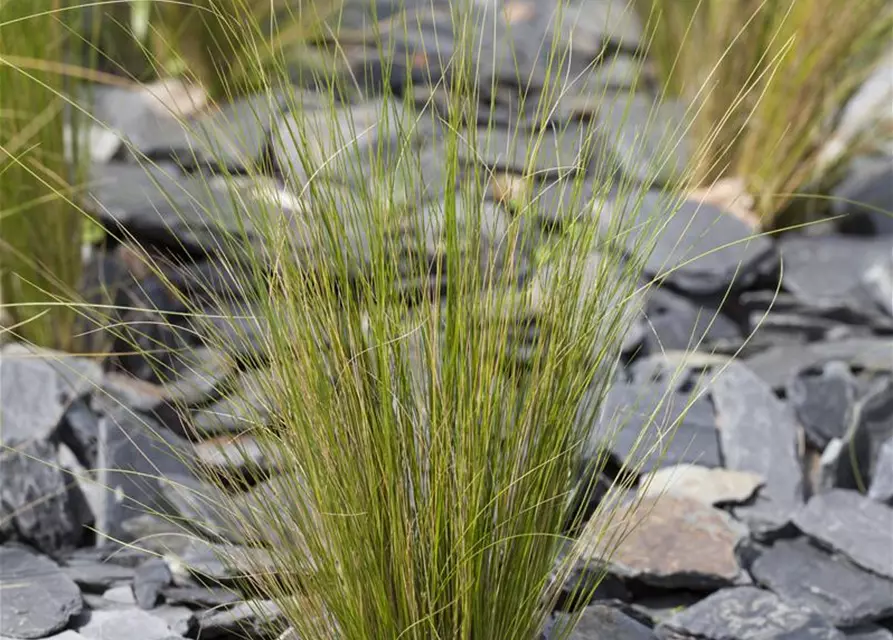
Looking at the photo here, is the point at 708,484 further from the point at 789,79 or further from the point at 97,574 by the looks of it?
the point at 789,79

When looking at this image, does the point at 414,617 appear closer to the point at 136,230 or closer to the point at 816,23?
the point at 136,230

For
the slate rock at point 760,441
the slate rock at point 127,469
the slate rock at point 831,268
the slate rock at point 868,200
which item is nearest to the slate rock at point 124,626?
the slate rock at point 127,469

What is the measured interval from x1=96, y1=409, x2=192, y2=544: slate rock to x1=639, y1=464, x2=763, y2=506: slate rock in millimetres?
909

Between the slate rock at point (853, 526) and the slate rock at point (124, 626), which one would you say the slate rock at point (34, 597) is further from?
the slate rock at point (853, 526)

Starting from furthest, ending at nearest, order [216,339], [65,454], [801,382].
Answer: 1. [801,382]
2. [65,454]
3. [216,339]

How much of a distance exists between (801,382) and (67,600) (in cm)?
166

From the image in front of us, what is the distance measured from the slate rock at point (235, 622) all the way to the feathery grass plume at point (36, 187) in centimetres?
86

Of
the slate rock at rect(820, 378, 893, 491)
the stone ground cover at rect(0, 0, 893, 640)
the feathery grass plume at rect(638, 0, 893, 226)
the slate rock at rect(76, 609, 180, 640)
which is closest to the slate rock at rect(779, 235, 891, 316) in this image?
the stone ground cover at rect(0, 0, 893, 640)

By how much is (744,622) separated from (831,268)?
5.15 feet

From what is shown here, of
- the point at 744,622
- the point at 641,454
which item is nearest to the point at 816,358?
the point at 641,454

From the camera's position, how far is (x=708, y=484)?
2.37 metres

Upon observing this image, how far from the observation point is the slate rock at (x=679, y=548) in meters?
2.06

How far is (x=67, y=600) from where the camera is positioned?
188 centimetres

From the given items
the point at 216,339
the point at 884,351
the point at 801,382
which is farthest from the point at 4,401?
the point at 884,351
